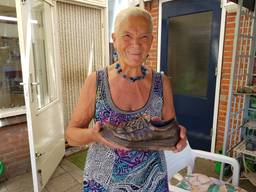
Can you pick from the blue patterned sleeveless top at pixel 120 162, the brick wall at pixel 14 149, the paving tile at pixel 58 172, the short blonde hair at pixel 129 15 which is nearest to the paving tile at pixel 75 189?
the paving tile at pixel 58 172

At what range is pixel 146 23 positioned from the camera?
70cm

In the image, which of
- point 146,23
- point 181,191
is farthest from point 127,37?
point 181,191

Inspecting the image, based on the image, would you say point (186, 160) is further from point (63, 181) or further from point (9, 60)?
point (9, 60)

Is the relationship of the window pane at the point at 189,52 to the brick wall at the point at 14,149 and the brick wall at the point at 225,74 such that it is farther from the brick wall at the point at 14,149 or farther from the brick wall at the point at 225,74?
the brick wall at the point at 14,149

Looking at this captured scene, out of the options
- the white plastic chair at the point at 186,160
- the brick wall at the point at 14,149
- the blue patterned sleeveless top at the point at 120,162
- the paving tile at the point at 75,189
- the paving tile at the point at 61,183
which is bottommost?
the paving tile at the point at 75,189

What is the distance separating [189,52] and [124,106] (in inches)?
89.5

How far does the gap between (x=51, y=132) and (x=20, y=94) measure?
1.91ft

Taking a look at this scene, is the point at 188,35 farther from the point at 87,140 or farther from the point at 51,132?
the point at 87,140

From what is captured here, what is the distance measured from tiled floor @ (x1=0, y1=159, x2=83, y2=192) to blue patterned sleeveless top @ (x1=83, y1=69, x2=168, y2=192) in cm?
162

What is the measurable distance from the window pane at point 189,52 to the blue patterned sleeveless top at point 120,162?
206cm

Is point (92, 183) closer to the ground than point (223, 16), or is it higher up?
closer to the ground

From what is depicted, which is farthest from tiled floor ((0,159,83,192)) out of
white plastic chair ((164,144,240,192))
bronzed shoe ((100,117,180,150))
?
bronzed shoe ((100,117,180,150))

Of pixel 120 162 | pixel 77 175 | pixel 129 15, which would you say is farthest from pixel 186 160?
pixel 77 175

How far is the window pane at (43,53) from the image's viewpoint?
2.15 m
